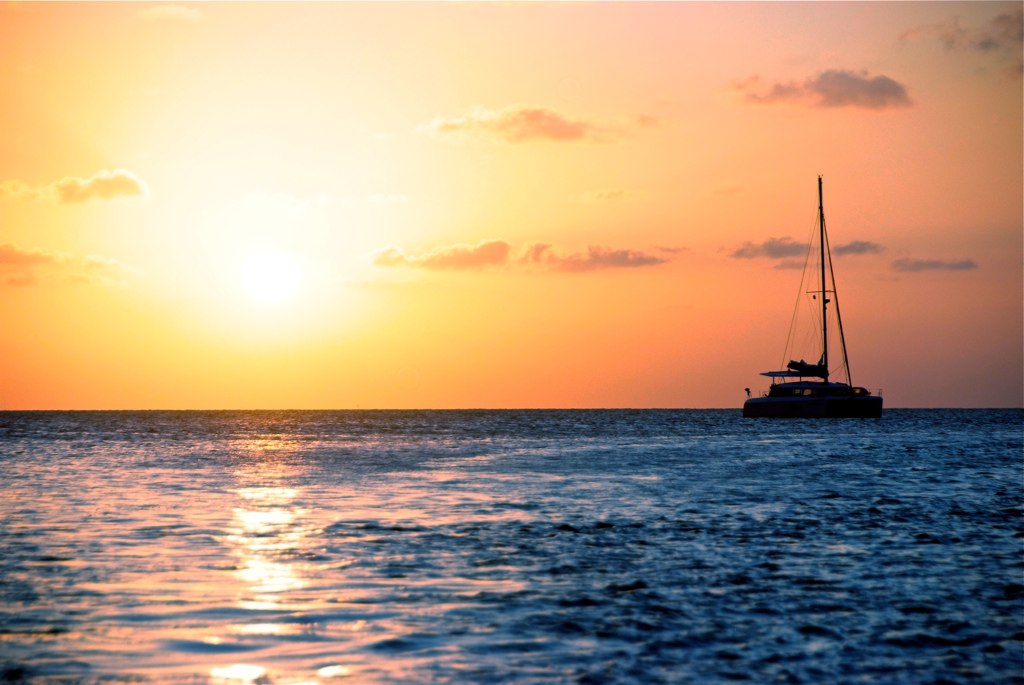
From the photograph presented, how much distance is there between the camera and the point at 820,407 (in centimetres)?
12794

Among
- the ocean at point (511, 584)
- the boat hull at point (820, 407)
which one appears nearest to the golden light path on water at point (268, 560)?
the ocean at point (511, 584)

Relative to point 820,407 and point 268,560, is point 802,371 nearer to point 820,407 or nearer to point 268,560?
point 820,407

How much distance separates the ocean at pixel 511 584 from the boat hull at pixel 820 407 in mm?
89023

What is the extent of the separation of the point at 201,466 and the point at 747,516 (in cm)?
3462

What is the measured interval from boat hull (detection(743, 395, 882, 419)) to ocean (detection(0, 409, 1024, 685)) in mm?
89023

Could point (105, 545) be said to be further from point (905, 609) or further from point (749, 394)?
point (749, 394)

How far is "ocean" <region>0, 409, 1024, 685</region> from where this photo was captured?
41.3ft

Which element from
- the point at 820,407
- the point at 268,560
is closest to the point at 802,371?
the point at 820,407

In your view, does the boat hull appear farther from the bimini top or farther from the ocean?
the ocean

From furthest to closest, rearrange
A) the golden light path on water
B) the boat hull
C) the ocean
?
the boat hull < the ocean < the golden light path on water

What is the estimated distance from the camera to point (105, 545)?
22.5 meters

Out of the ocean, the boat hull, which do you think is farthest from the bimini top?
the ocean

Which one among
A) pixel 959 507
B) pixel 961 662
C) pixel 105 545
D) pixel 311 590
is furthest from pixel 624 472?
pixel 961 662

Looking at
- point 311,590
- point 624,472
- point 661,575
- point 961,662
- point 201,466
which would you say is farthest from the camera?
point 201,466
